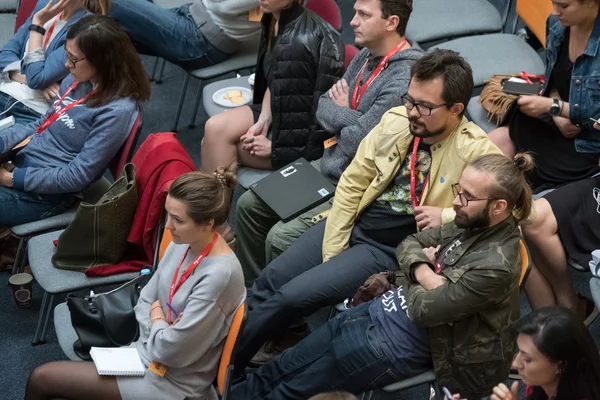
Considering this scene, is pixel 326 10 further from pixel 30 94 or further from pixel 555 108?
pixel 30 94

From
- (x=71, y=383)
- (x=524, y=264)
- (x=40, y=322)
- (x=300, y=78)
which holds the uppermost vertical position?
(x=524, y=264)

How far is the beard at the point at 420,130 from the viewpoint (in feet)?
10.9

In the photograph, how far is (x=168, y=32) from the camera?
5098 mm

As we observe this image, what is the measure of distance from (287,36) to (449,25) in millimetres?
1190

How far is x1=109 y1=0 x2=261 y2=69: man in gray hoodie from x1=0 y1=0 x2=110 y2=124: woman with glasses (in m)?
0.45

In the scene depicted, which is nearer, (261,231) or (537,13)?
(261,231)

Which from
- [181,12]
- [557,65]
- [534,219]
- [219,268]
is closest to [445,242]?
[534,219]

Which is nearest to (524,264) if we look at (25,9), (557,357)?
(557,357)

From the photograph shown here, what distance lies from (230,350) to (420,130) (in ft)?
3.49

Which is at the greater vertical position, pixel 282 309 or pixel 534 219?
pixel 534 219

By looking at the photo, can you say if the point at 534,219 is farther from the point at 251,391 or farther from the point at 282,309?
the point at 251,391

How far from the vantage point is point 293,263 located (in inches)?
145

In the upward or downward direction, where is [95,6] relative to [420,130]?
downward

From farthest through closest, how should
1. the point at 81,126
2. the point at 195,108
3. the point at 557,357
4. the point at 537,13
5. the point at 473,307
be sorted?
the point at 195,108
the point at 537,13
the point at 81,126
the point at 473,307
the point at 557,357
